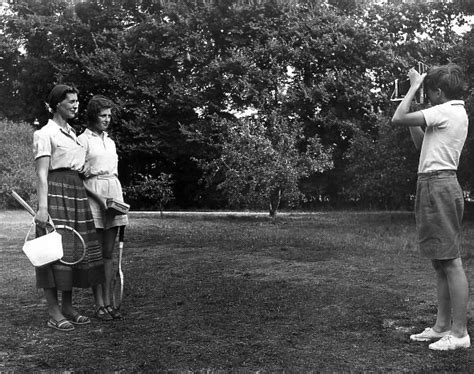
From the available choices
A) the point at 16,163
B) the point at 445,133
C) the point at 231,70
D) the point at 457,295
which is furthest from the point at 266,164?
the point at 457,295

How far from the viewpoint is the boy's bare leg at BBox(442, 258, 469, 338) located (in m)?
3.62

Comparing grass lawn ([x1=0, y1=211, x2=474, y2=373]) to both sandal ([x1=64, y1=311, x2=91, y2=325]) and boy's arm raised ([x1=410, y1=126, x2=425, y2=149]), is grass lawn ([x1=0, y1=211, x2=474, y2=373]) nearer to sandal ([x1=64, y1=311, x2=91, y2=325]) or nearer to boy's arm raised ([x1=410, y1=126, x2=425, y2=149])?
sandal ([x1=64, y1=311, x2=91, y2=325])

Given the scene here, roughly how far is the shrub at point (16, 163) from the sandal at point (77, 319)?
1363cm

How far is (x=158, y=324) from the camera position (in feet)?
14.3

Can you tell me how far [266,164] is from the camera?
603 inches

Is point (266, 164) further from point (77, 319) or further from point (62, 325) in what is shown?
point (62, 325)

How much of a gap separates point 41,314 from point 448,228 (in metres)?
3.25

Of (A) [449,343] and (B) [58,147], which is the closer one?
(A) [449,343]

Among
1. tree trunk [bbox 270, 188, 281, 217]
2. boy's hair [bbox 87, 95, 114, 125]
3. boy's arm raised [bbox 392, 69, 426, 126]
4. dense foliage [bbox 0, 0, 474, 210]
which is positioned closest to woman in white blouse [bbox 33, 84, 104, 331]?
boy's hair [bbox 87, 95, 114, 125]

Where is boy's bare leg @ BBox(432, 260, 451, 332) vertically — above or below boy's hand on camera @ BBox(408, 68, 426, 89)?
below

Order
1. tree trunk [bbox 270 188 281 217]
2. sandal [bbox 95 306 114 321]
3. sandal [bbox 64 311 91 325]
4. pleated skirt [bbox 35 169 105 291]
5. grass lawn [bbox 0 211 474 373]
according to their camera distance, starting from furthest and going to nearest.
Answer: tree trunk [bbox 270 188 281 217], sandal [bbox 95 306 114 321], sandal [bbox 64 311 91 325], pleated skirt [bbox 35 169 105 291], grass lawn [bbox 0 211 474 373]

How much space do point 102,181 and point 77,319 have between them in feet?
3.57

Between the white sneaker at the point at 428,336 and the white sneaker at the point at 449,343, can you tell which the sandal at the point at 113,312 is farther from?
the white sneaker at the point at 449,343

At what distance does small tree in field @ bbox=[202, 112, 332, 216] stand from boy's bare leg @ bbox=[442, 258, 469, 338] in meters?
11.4
